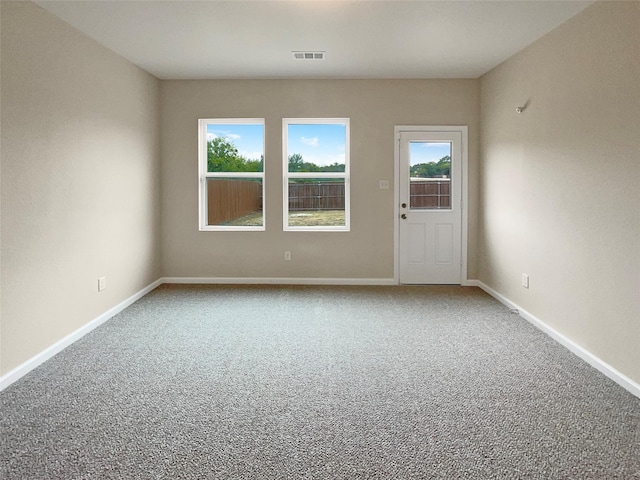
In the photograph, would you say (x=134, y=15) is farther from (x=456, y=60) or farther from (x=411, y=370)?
(x=411, y=370)

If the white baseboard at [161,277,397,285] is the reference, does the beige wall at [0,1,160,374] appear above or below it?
above

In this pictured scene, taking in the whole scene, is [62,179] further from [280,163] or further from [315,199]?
[315,199]

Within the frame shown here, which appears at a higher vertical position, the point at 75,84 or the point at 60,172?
the point at 75,84

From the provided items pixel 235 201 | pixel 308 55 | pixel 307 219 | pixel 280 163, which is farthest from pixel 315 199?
pixel 308 55

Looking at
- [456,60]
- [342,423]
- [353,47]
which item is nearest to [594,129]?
[456,60]

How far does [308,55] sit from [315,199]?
1797 millimetres

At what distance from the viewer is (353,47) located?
3.98m

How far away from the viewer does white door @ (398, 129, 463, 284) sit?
17.3ft

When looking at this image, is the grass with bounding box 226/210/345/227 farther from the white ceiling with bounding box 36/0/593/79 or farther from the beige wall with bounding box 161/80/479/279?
the white ceiling with bounding box 36/0/593/79

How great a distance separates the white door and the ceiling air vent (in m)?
1.51

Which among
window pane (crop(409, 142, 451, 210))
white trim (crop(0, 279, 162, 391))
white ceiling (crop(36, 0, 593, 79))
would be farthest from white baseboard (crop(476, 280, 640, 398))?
white trim (crop(0, 279, 162, 391))

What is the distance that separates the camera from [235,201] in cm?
544

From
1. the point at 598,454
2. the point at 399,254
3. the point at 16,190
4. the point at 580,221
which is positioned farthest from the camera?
the point at 399,254

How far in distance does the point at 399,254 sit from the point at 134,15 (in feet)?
12.4
